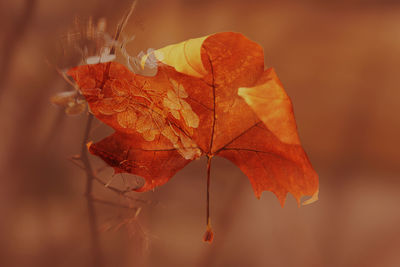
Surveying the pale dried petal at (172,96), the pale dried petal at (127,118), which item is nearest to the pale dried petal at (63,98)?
the pale dried petal at (127,118)

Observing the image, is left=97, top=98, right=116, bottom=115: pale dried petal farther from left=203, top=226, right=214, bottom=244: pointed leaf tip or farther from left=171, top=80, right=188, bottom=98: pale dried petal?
left=203, top=226, right=214, bottom=244: pointed leaf tip

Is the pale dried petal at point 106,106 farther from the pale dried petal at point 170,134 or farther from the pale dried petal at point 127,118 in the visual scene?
the pale dried petal at point 170,134

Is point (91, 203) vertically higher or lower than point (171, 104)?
lower

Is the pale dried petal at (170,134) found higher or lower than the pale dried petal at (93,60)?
lower

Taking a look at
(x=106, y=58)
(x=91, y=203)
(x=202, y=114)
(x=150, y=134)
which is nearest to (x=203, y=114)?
(x=202, y=114)

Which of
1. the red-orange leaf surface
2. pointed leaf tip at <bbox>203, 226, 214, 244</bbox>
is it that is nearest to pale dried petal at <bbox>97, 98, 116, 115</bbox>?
the red-orange leaf surface

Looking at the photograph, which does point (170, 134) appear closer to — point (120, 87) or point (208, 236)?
point (120, 87)

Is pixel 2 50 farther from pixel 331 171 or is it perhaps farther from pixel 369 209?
pixel 369 209
